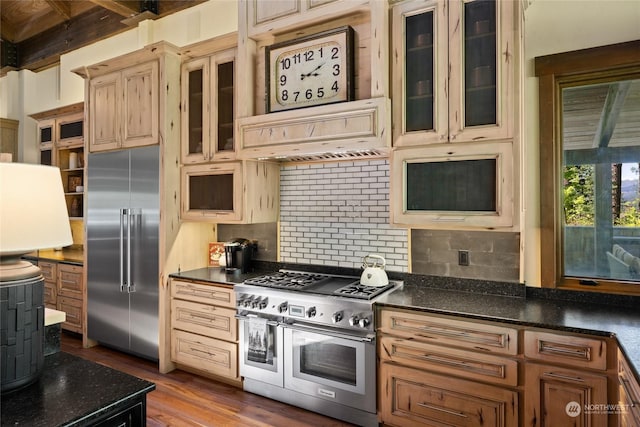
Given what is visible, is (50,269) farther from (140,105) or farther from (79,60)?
(79,60)

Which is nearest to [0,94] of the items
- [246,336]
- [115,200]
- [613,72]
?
[115,200]

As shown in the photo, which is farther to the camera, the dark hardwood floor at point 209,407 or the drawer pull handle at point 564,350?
the dark hardwood floor at point 209,407

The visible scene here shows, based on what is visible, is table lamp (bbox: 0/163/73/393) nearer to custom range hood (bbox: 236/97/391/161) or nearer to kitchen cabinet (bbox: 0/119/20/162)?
custom range hood (bbox: 236/97/391/161)

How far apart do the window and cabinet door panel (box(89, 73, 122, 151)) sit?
3.61 metres

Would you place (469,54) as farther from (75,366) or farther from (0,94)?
(0,94)

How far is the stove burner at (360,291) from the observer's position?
2.58 meters

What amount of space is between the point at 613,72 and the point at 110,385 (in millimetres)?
3122

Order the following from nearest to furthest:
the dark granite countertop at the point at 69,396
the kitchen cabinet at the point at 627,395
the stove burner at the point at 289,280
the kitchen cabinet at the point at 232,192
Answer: the dark granite countertop at the point at 69,396, the kitchen cabinet at the point at 627,395, the stove burner at the point at 289,280, the kitchen cabinet at the point at 232,192

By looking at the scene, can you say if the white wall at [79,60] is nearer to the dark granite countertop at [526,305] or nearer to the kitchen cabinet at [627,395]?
the dark granite countertop at [526,305]

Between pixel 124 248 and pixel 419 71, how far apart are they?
9.80 feet

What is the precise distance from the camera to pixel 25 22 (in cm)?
580

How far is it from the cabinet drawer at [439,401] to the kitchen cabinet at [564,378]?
0.12 meters

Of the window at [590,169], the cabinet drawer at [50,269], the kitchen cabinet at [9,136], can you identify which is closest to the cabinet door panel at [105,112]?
the cabinet drawer at [50,269]

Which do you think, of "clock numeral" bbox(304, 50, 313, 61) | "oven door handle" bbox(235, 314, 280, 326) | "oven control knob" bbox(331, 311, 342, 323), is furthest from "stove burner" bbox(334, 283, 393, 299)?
"clock numeral" bbox(304, 50, 313, 61)
